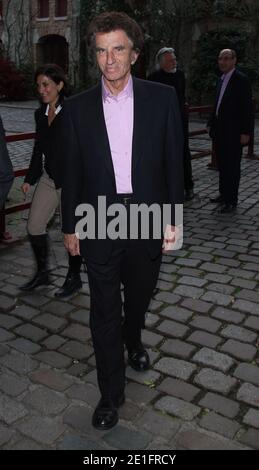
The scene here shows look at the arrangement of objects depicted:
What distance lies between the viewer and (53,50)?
81.5ft

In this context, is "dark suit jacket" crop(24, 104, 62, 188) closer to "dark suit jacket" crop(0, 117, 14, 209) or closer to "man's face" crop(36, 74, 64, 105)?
"man's face" crop(36, 74, 64, 105)

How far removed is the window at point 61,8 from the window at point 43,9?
2.69 ft

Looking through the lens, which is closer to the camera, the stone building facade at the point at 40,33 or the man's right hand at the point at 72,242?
the man's right hand at the point at 72,242

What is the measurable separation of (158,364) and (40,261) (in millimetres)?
1592

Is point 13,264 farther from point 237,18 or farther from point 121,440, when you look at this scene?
point 237,18

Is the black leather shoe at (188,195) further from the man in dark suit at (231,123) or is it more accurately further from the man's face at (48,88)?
the man's face at (48,88)

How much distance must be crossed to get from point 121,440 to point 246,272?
97.9 inches

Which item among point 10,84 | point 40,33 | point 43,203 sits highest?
point 40,33

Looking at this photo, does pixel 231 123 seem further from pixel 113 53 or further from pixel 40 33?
pixel 40 33

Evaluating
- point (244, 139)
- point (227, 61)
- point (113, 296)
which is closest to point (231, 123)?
point (244, 139)

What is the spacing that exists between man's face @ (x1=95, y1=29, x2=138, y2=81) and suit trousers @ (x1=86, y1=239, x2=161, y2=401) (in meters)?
0.81

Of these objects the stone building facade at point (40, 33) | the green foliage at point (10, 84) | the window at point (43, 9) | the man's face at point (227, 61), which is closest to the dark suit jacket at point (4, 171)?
the man's face at point (227, 61)

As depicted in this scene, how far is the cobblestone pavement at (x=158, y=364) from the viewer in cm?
250

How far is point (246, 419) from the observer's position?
103 inches
